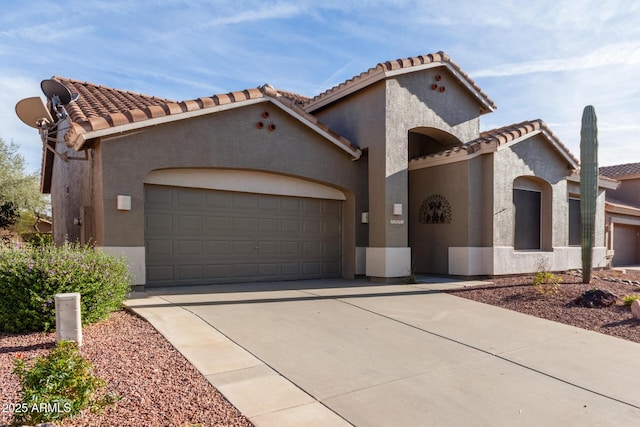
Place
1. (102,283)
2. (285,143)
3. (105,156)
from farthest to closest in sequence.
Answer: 1. (285,143)
2. (105,156)
3. (102,283)

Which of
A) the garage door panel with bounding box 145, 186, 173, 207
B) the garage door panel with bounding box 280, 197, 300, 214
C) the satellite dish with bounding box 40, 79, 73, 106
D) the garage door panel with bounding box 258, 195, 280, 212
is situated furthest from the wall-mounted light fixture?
the garage door panel with bounding box 280, 197, 300, 214

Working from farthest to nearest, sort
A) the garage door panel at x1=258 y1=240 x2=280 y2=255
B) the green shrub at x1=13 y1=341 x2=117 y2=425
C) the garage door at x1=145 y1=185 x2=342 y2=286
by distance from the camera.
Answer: the garage door panel at x1=258 y1=240 x2=280 y2=255
the garage door at x1=145 y1=185 x2=342 y2=286
the green shrub at x1=13 y1=341 x2=117 y2=425

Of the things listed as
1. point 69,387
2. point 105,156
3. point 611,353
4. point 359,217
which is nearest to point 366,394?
point 69,387

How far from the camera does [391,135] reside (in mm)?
11609

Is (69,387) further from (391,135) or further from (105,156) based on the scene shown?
(391,135)

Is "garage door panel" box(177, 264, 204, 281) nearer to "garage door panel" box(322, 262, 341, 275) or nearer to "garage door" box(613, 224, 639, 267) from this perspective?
"garage door panel" box(322, 262, 341, 275)

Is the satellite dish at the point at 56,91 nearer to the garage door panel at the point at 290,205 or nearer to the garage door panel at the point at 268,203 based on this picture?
the garage door panel at the point at 268,203

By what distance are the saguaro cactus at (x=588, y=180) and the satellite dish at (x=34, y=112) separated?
13.4m

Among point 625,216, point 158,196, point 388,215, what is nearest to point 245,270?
point 158,196

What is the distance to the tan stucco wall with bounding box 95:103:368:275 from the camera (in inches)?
332

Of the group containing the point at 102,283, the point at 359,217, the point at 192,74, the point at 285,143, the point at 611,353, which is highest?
the point at 192,74

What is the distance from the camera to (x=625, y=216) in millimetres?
21031

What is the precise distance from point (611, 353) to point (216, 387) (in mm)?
5398

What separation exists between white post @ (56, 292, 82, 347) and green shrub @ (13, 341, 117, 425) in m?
1.66
